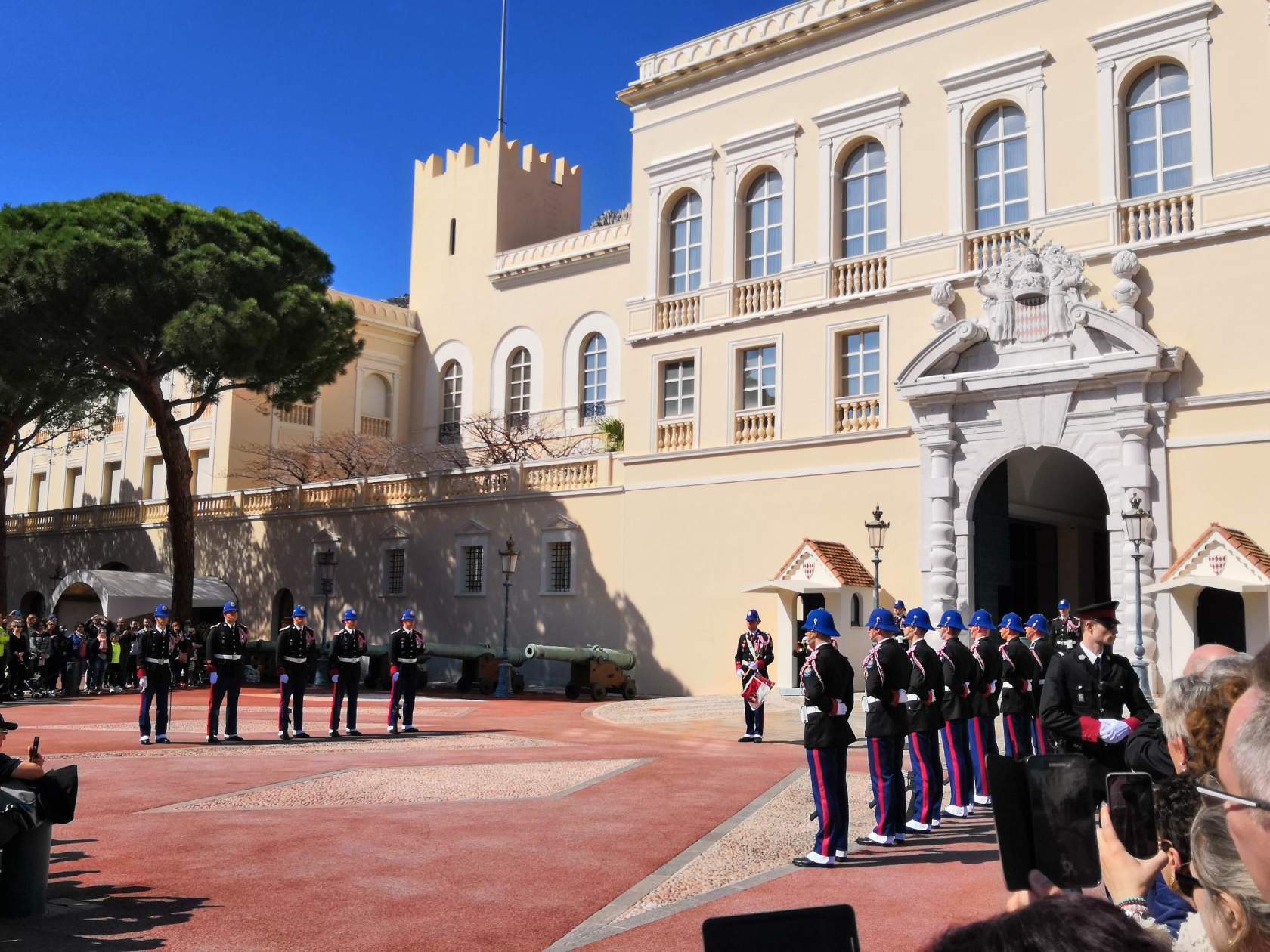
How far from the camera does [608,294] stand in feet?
127

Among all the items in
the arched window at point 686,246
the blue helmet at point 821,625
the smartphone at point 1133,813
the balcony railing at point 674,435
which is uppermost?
the arched window at point 686,246

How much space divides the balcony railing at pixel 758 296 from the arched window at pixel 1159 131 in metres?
7.79

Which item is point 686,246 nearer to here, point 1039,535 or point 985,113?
point 985,113

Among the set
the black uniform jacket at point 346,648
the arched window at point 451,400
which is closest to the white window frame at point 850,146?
the black uniform jacket at point 346,648

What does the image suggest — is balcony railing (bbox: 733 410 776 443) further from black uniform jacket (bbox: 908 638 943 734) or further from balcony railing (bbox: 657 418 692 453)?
black uniform jacket (bbox: 908 638 943 734)

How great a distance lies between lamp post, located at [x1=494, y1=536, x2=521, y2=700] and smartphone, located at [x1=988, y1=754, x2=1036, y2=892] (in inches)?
985

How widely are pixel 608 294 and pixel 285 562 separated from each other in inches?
516

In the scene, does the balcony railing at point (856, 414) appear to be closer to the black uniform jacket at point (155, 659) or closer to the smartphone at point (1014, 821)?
the black uniform jacket at point (155, 659)

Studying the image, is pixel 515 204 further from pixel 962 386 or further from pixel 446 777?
pixel 446 777

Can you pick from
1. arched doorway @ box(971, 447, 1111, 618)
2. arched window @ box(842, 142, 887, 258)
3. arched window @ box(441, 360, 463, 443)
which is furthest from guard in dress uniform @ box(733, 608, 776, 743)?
arched window @ box(441, 360, 463, 443)

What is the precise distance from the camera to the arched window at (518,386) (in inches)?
1612

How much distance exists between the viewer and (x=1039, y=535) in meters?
28.3

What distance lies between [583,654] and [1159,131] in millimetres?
16062

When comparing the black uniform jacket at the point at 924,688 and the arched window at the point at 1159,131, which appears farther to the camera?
the arched window at the point at 1159,131
